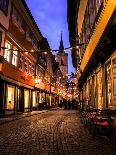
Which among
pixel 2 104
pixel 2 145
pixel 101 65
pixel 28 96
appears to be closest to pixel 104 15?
pixel 101 65

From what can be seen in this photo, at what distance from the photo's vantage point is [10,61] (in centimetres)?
2278

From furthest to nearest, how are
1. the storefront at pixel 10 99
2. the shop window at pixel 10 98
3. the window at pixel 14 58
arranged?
the window at pixel 14 58 → the shop window at pixel 10 98 → the storefront at pixel 10 99

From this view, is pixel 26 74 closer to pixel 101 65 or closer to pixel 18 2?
pixel 18 2

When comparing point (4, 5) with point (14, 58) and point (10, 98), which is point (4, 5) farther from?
point (10, 98)

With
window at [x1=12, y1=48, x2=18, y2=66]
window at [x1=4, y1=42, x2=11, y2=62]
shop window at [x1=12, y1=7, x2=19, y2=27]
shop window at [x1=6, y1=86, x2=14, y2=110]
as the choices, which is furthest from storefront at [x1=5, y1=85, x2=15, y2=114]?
shop window at [x1=12, y1=7, x2=19, y2=27]

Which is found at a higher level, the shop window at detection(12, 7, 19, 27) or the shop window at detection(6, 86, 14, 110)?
the shop window at detection(12, 7, 19, 27)

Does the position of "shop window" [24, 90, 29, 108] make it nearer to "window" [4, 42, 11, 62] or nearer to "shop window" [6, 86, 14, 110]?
"shop window" [6, 86, 14, 110]

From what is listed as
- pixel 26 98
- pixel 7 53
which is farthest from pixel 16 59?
pixel 26 98

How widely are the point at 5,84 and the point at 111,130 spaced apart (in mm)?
13600

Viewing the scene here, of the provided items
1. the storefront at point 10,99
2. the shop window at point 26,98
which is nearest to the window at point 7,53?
the storefront at point 10,99

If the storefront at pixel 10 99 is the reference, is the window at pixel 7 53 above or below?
above

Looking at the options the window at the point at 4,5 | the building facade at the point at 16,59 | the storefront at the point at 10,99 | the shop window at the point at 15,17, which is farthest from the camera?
the shop window at the point at 15,17

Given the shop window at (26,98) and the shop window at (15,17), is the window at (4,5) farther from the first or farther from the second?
the shop window at (26,98)

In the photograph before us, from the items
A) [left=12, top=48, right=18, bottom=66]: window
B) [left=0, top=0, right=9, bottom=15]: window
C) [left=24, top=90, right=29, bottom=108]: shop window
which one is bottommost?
[left=24, top=90, right=29, bottom=108]: shop window
